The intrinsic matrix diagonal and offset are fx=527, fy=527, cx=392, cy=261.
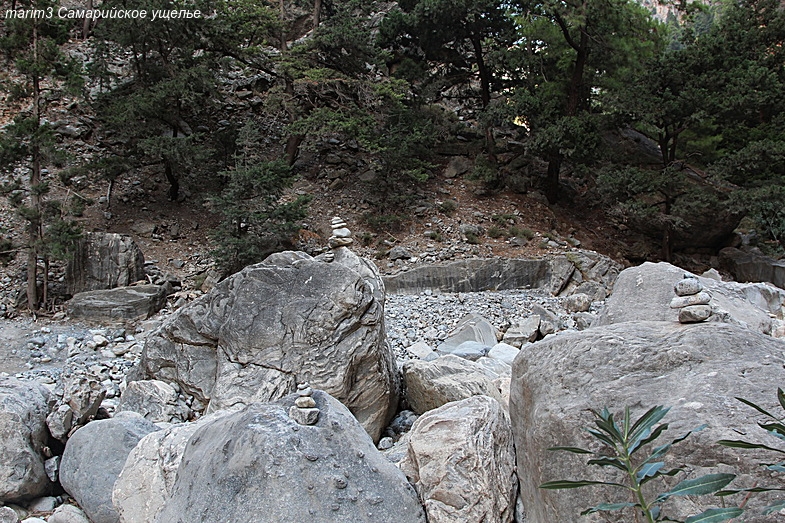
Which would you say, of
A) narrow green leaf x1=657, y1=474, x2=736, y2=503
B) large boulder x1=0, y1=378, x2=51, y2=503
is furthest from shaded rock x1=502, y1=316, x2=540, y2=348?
narrow green leaf x1=657, y1=474, x2=736, y2=503

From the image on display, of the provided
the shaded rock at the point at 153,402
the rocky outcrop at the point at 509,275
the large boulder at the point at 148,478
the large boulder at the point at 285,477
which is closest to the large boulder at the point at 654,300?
the large boulder at the point at 285,477

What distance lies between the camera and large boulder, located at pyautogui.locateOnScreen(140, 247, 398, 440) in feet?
16.3

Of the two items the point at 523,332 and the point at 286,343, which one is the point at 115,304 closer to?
the point at 286,343

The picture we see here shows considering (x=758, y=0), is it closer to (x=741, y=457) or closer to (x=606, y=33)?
(x=606, y=33)

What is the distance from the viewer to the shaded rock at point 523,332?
853 centimetres

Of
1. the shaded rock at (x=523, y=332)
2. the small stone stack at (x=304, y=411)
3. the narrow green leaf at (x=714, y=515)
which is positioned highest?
the narrow green leaf at (x=714, y=515)

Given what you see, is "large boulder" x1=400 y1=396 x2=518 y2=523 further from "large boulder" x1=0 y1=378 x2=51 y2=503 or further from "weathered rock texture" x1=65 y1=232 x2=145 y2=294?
"weathered rock texture" x1=65 y1=232 x2=145 y2=294

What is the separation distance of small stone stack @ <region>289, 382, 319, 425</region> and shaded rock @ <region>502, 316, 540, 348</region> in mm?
5872

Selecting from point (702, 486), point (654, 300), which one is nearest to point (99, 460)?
point (702, 486)

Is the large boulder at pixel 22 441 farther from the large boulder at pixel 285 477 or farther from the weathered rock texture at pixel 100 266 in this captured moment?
the weathered rock texture at pixel 100 266

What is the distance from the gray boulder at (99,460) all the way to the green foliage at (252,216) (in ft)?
24.6

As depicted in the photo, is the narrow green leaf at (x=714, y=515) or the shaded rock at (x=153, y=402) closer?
the narrow green leaf at (x=714, y=515)

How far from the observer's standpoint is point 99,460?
13.0ft

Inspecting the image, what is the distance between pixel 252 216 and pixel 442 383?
26.1 ft
